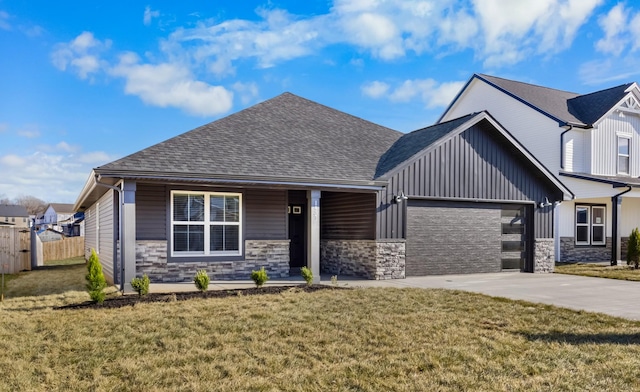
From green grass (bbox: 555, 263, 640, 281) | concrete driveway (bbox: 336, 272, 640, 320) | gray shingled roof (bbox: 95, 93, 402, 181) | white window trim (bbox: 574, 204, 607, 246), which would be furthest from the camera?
white window trim (bbox: 574, 204, 607, 246)

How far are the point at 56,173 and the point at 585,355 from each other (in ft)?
217

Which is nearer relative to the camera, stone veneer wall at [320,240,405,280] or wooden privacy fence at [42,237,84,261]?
stone veneer wall at [320,240,405,280]

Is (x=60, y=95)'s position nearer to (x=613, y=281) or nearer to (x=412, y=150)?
(x=412, y=150)

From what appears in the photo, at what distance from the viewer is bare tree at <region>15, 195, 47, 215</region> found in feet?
300

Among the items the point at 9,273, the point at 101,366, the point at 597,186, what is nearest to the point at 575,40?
the point at 597,186

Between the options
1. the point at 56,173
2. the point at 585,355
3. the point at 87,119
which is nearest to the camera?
the point at 585,355

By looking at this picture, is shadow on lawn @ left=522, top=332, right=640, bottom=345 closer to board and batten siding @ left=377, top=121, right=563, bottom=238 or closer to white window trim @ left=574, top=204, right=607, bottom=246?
board and batten siding @ left=377, top=121, right=563, bottom=238

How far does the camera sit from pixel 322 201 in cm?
1509

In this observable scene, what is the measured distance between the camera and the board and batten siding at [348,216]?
41.0 ft

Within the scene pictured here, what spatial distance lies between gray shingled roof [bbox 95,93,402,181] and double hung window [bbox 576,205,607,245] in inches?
Result: 351

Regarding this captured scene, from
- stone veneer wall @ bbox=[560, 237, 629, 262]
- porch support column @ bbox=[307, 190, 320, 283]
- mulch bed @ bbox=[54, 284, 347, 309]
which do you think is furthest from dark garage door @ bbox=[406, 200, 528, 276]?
stone veneer wall @ bbox=[560, 237, 629, 262]

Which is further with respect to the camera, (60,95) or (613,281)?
(60,95)

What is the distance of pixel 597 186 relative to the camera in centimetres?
1678

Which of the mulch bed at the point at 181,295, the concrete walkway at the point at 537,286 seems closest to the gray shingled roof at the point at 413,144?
the concrete walkway at the point at 537,286
